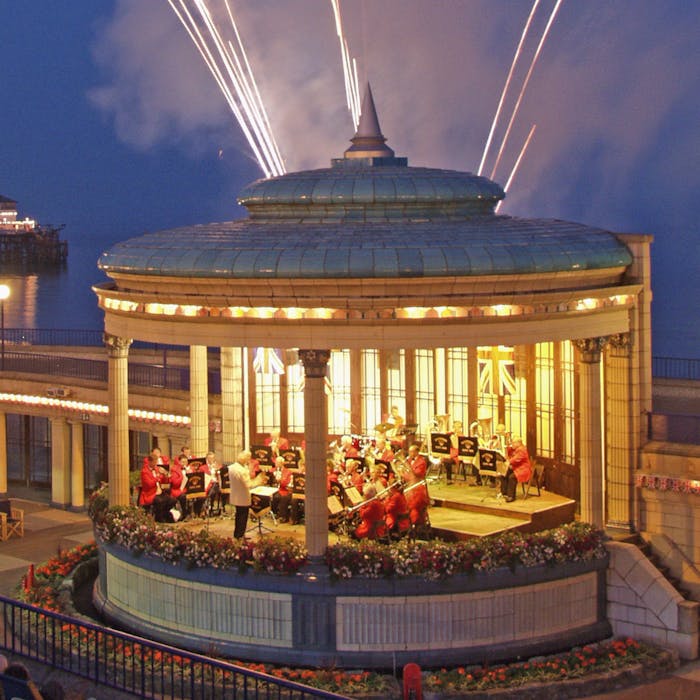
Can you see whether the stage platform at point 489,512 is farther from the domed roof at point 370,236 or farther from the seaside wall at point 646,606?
the domed roof at point 370,236

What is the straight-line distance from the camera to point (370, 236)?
1027 inches

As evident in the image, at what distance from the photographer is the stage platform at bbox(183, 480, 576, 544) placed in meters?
28.0

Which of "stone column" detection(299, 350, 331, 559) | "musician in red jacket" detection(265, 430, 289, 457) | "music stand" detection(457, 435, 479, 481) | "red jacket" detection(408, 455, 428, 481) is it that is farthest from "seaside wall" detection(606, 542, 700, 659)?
"musician in red jacket" detection(265, 430, 289, 457)

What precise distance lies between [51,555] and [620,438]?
13.7m

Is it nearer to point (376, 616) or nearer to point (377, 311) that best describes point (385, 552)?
point (376, 616)

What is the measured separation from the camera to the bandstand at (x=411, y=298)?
2544cm

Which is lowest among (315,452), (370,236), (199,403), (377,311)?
(315,452)

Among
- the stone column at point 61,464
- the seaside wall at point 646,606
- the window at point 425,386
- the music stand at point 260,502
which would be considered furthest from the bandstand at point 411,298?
the stone column at point 61,464

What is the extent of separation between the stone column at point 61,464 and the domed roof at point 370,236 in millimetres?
14347

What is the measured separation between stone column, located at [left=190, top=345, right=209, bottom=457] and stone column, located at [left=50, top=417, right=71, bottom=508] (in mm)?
9355

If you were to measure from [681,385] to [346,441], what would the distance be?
11528 millimetres

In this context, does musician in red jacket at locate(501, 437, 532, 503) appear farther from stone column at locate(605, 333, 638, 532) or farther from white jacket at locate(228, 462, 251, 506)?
white jacket at locate(228, 462, 251, 506)

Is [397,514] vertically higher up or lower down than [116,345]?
lower down

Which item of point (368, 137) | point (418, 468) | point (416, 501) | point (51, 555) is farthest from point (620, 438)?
point (51, 555)
